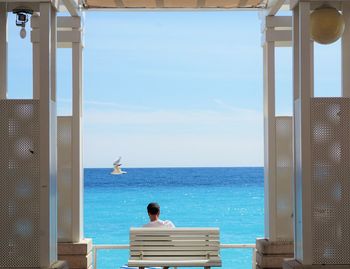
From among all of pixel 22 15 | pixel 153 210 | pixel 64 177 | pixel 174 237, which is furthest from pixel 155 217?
pixel 22 15

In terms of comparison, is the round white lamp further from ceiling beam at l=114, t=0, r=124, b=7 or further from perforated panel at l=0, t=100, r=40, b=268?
ceiling beam at l=114, t=0, r=124, b=7

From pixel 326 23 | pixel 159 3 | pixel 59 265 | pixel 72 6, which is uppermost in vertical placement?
pixel 159 3

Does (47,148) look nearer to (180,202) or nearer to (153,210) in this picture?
(153,210)

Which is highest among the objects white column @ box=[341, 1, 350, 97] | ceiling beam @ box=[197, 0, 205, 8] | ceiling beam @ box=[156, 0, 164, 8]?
ceiling beam @ box=[197, 0, 205, 8]

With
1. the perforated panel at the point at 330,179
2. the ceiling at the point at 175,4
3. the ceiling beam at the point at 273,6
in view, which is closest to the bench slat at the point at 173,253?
the perforated panel at the point at 330,179

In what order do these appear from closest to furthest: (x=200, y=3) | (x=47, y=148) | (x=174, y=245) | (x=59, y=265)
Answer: (x=47, y=148) < (x=59, y=265) < (x=174, y=245) < (x=200, y=3)

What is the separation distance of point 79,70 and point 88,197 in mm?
51709

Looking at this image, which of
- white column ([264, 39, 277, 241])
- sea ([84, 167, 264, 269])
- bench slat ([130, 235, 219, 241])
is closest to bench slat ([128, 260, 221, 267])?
bench slat ([130, 235, 219, 241])

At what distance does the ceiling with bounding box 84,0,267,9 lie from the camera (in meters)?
10.0

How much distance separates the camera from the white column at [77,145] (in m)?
9.97

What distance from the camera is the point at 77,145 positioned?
32.9 ft

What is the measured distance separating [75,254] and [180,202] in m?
50.8

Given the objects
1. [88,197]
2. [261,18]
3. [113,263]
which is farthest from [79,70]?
[88,197]

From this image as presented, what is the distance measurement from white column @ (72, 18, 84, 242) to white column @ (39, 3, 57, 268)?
265 centimetres
